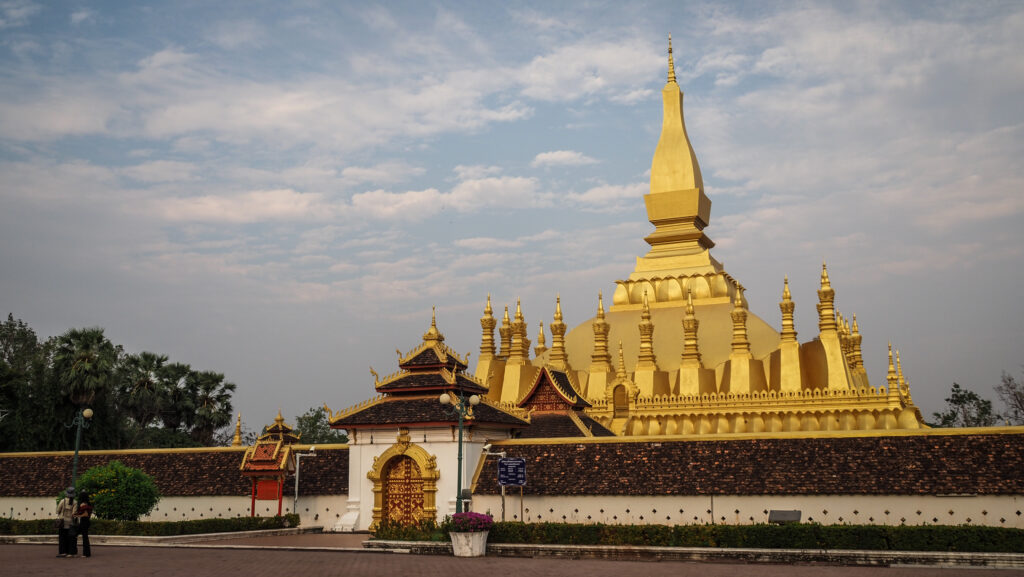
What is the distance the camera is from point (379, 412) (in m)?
30.2

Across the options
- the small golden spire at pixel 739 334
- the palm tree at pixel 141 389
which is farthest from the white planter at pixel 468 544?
the palm tree at pixel 141 389

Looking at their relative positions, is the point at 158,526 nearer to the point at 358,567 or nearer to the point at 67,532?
the point at 67,532

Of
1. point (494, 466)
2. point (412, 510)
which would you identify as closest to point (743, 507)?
point (494, 466)

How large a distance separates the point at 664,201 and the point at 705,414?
1604cm

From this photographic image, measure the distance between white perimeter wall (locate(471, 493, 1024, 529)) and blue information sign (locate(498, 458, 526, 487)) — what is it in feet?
6.49

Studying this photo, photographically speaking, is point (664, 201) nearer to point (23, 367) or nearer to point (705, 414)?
point (705, 414)

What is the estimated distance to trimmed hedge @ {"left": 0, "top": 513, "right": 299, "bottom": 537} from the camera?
88.4 ft

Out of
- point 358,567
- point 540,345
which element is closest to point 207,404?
point 540,345

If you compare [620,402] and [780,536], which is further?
[620,402]

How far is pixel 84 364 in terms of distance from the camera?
44719 millimetres

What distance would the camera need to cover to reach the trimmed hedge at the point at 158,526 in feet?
88.4

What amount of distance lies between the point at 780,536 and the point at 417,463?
11474 mm

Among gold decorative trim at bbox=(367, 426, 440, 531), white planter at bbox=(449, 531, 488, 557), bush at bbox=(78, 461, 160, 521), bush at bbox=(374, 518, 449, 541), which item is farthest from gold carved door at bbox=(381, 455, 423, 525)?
bush at bbox=(78, 461, 160, 521)

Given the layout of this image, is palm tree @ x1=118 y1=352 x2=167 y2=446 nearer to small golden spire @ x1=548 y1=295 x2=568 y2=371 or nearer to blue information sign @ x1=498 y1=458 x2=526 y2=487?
small golden spire @ x1=548 y1=295 x2=568 y2=371
